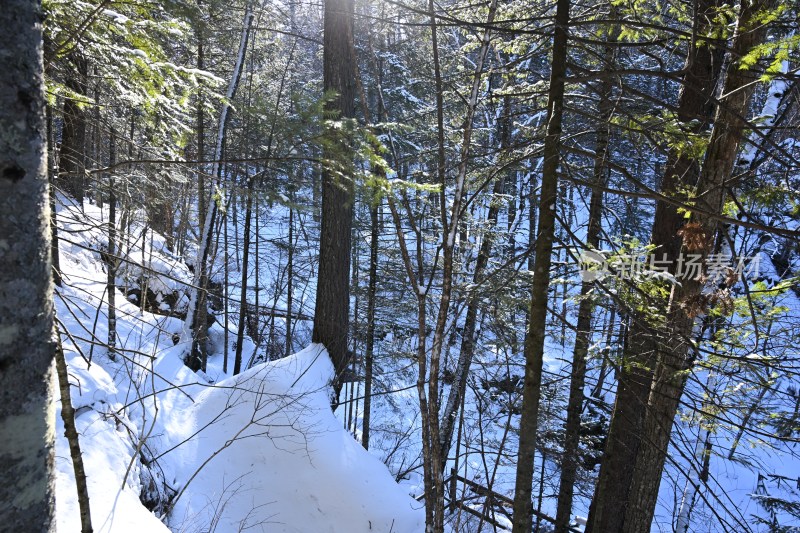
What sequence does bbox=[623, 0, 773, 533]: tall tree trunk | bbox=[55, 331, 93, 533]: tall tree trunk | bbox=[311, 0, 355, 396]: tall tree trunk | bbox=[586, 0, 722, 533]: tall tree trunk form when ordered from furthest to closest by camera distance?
1. bbox=[311, 0, 355, 396]: tall tree trunk
2. bbox=[586, 0, 722, 533]: tall tree trunk
3. bbox=[623, 0, 773, 533]: tall tree trunk
4. bbox=[55, 331, 93, 533]: tall tree trunk

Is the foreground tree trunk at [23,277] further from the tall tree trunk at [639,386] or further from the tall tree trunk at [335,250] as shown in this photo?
the tall tree trunk at [335,250]

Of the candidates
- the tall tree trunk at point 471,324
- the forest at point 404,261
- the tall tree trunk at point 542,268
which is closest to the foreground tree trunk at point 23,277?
the forest at point 404,261

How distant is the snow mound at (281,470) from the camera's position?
5383 millimetres

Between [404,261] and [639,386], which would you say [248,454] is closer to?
[404,261]

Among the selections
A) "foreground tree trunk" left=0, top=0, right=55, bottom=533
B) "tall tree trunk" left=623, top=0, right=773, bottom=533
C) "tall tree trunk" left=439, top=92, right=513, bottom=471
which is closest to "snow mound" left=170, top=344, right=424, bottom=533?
"tall tree trunk" left=439, top=92, right=513, bottom=471

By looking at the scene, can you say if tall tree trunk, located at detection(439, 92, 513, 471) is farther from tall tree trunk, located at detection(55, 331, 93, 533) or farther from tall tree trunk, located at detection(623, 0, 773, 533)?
tall tree trunk, located at detection(55, 331, 93, 533)

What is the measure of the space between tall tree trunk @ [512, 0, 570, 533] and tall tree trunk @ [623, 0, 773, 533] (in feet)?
2.61

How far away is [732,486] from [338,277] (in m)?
13.4

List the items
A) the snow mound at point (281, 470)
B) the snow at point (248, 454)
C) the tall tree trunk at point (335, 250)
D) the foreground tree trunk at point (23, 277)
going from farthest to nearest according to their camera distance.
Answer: the tall tree trunk at point (335, 250) < the snow mound at point (281, 470) < the snow at point (248, 454) < the foreground tree trunk at point (23, 277)

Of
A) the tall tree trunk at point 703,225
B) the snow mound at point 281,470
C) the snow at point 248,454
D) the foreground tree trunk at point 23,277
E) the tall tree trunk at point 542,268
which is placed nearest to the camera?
the foreground tree trunk at point 23,277

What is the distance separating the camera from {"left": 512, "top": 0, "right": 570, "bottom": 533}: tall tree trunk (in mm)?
2695

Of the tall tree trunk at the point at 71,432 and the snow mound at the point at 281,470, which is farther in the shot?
the snow mound at the point at 281,470

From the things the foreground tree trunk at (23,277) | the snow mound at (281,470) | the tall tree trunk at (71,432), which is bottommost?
the snow mound at (281,470)

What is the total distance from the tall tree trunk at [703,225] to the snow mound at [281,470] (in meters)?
3.18
